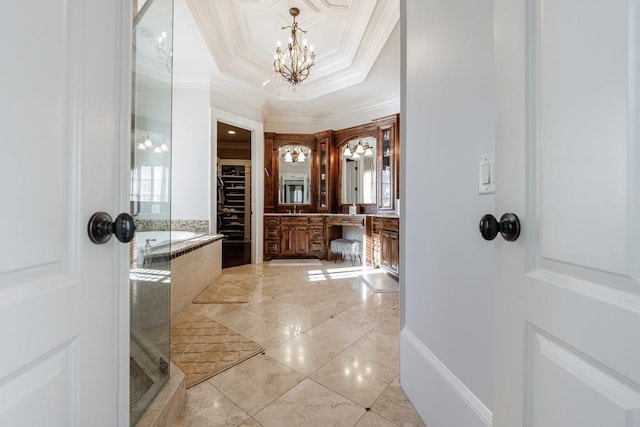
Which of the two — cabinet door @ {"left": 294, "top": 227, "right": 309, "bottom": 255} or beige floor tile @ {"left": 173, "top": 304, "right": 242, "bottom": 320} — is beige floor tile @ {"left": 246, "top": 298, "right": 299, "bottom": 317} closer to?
beige floor tile @ {"left": 173, "top": 304, "right": 242, "bottom": 320}

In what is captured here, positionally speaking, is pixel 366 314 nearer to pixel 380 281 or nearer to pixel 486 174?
pixel 380 281

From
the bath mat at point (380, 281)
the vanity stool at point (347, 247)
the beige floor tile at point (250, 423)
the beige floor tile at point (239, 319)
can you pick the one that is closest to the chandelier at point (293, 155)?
the vanity stool at point (347, 247)

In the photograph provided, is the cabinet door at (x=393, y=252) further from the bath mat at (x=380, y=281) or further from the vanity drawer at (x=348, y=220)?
the vanity drawer at (x=348, y=220)

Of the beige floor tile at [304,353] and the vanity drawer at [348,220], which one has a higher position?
the vanity drawer at [348,220]

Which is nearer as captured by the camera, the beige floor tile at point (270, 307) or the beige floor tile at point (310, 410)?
the beige floor tile at point (310, 410)

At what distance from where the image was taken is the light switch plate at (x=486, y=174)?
0.82 meters

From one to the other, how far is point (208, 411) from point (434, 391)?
1.06 m

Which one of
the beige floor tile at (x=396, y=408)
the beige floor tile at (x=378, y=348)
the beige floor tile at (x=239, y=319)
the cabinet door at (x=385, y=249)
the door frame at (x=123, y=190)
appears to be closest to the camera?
the door frame at (x=123, y=190)

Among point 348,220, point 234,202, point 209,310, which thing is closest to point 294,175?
point 348,220

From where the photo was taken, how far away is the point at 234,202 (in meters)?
8.08

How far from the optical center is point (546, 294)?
0.49 metres

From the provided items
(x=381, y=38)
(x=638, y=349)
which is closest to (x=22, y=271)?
(x=638, y=349)

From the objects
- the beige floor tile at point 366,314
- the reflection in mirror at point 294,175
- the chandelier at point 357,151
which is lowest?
the beige floor tile at point 366,314

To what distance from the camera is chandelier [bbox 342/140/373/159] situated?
5.06m
